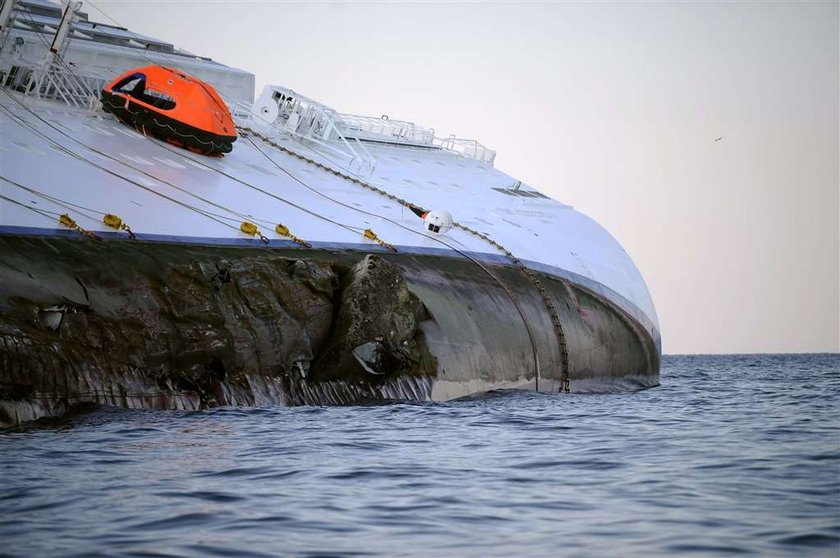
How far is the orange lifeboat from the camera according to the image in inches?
1346

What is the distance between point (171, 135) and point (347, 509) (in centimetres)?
2386

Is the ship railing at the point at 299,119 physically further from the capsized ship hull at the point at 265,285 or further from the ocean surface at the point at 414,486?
the ocean surface at the point at 414,486

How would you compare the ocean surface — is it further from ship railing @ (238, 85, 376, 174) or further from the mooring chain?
ship railing @ (238, 85, 376, 174)

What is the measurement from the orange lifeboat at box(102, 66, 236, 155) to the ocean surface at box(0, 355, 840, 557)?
598 inches

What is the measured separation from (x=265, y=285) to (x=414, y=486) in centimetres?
1131

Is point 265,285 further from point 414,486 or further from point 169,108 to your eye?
point 169,108

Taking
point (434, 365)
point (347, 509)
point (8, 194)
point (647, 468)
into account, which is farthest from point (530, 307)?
point (347, 509)

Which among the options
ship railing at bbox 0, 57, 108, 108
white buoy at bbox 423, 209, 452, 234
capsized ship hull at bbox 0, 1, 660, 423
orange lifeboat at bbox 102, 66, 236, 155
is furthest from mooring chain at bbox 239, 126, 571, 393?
ship railing at bbox 0, 57, 108, 108

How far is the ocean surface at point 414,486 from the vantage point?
1111 centimetres

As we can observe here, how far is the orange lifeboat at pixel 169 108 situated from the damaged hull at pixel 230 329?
8132 millimetres

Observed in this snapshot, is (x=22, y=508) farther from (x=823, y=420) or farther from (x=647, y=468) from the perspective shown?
(x=823, y=420)

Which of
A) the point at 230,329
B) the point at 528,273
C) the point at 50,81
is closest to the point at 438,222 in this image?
the point at 528,273

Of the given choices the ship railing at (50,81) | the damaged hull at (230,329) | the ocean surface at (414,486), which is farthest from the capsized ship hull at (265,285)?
the ocean surface at (414,486)

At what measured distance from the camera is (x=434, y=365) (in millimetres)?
26719
